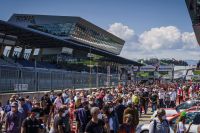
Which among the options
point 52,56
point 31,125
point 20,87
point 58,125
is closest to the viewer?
point 31,125

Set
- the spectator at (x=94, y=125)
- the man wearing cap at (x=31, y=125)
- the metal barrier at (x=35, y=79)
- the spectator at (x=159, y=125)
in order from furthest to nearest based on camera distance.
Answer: the metal barrier at (x=35, y=79) < the man wearing cap at (x=31, y=125) < the spectator at (x=159, y=125) < the spectator at (x=94, y=125)

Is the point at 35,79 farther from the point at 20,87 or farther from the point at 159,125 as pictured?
the point at 159,125

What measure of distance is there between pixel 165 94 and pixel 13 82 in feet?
36.6

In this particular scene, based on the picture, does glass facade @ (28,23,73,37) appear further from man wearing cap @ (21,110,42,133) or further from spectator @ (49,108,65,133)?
man wearing cap @ (21,110,42,133)

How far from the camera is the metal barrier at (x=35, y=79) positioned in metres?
24.9

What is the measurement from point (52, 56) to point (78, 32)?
57.1 ft

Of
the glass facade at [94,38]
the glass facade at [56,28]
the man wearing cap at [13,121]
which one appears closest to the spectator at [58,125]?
the man wearing cap at [13,121]

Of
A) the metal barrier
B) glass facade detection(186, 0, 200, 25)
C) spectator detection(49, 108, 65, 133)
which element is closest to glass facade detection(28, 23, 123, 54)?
the metal barrier

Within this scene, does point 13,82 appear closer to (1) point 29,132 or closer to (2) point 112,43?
(1) point 29,132

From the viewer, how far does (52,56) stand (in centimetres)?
7394

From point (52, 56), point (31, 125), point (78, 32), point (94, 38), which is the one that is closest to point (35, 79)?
point (31, 125)

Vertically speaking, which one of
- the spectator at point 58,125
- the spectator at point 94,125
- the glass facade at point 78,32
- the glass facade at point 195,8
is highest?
the glass facade at point 78,32

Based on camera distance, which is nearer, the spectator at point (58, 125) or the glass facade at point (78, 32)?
the spectator at point (58, 125)

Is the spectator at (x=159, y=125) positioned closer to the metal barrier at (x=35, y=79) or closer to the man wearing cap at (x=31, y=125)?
the man wearing cap at (x=31, y=125)
